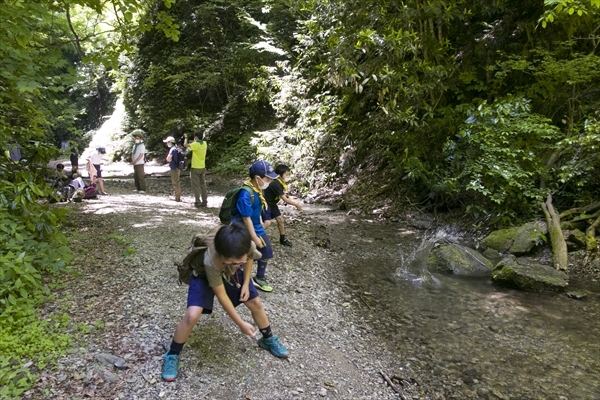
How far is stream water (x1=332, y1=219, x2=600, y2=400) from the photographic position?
409 cm

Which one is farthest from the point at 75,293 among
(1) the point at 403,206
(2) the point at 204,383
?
(1) the point at 403,206

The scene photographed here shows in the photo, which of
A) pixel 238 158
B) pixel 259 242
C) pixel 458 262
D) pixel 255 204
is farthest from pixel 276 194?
pixel 238 158

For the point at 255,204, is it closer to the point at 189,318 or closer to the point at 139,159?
the point at 189,318

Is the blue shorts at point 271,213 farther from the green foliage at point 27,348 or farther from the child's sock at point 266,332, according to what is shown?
the green foliage at point 27,348

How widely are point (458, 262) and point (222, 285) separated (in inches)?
222

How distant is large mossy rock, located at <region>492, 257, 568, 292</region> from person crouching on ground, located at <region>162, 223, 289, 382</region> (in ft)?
15.9

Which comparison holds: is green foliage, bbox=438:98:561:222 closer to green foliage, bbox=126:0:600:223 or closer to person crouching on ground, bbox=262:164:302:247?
green foliage, bbox=126:0:600:223

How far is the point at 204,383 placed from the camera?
3.34 meters

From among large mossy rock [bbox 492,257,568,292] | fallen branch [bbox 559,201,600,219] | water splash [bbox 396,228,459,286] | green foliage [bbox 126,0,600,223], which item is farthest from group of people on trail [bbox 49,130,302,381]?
fallen branch [bbox 559,201,600,219]

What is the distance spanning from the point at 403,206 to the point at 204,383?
9.13 m

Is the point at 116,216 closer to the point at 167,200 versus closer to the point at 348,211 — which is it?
the point at 167,200

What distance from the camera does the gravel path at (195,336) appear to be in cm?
329

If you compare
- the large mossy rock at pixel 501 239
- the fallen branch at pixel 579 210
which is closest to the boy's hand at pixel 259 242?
the large mossy rock at pixel 501 239

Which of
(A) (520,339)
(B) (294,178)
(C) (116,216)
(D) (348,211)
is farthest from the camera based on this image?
(B) (294,178)
